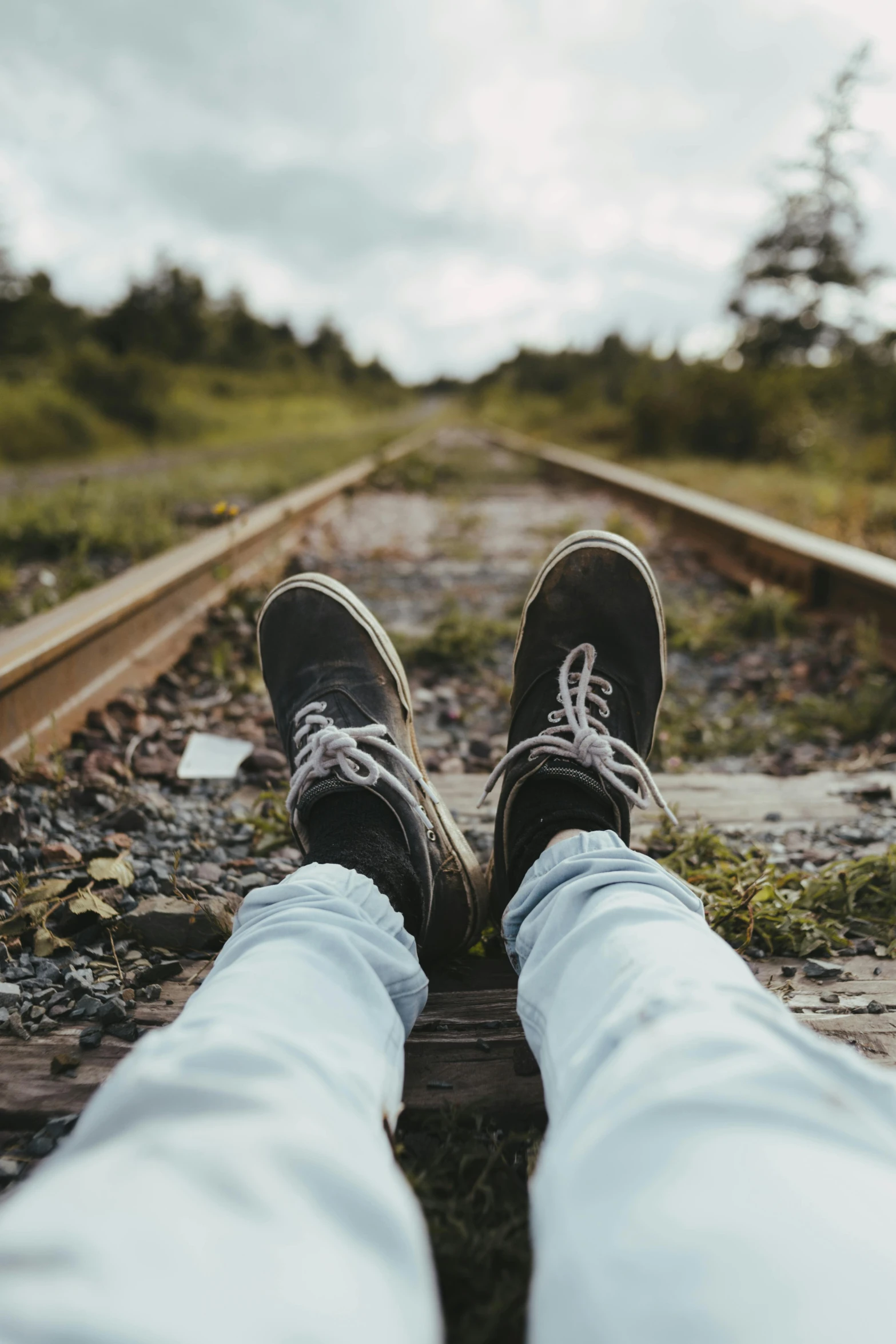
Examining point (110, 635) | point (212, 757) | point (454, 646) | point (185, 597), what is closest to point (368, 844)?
point (212, 757)

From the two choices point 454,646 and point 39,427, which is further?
point 39,427

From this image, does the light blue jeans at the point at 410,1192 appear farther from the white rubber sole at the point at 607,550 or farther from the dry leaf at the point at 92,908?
the white rubber sole at the point at 607,550

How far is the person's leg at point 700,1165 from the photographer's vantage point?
54cm

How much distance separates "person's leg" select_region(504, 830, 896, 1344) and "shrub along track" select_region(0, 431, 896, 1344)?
0.16 metres

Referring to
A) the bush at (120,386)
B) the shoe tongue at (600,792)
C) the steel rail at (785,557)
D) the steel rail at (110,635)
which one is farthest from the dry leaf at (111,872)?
the bush at (120,386)

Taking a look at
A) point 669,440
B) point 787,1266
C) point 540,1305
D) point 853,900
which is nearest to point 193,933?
point 540,1305

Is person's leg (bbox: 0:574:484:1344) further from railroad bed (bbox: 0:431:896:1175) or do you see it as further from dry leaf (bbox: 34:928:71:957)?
dry leaf (bbox: 34:928:71:957)

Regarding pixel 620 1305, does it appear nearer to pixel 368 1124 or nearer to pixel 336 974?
pixel 368 1124

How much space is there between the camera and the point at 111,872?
143cm

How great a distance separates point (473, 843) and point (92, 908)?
0.72 m

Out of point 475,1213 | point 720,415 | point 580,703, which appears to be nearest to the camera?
point 475,1213

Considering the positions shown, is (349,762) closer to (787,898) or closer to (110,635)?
(787,898)

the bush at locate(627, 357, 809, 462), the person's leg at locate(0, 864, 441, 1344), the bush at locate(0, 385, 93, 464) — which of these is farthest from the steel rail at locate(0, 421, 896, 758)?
the bush at locate(0, 385, 93, 464)

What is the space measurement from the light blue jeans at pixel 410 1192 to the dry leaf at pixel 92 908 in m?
0.51
